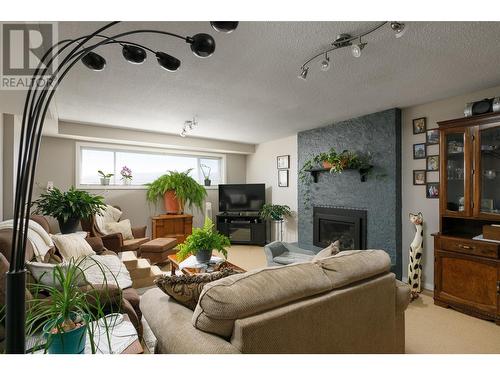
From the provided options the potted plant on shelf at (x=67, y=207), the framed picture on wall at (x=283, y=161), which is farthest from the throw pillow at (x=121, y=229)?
the framed picture on wall at (x=283, y=161)

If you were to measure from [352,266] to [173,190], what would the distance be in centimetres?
408

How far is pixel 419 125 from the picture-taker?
3164 millimetres

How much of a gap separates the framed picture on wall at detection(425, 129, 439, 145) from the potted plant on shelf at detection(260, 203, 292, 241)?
2.68m

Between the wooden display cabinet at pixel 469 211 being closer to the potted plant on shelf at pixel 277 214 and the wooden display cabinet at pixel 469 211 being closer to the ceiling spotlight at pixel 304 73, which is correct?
the ceiling spotlight at pixel 304 73

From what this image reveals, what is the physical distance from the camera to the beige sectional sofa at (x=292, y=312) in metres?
1.02

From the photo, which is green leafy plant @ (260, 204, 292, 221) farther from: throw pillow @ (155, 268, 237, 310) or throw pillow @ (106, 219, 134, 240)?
throw pillow @ (155, 268, 237, 310)

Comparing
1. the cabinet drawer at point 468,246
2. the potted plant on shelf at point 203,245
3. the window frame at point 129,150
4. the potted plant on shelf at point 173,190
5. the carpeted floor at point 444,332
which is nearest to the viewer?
the carpeted floor at point 444,332

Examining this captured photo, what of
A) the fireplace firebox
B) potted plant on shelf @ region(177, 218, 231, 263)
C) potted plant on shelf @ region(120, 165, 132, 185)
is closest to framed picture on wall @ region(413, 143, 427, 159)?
the fireplace firebox

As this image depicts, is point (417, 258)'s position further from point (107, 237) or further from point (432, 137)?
point (107, 237)

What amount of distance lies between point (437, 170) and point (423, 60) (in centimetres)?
152

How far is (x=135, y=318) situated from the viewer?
1659mm

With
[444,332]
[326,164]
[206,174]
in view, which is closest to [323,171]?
[326,164]

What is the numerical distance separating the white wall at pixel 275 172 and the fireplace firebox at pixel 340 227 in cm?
74
